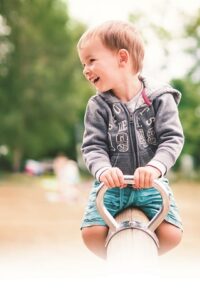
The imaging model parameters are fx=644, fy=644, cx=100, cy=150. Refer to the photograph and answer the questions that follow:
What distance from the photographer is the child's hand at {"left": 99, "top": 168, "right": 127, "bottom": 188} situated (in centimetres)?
95

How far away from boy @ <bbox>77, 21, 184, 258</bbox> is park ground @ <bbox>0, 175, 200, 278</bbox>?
7.26ft

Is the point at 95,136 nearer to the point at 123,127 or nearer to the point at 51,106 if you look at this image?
the point at 123,127

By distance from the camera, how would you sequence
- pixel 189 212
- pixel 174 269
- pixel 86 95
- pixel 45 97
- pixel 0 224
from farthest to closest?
pixel 86 95
pixel 45 97
pixel 189 212
pixel 0 224
pixel 174 269

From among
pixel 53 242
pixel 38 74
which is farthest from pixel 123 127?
pixel 38 74

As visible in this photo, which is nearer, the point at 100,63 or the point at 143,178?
the point at 143,178

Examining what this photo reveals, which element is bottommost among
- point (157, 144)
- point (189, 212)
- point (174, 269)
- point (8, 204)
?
point (157, 144)

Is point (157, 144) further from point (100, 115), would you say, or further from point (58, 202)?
point (58, 202)

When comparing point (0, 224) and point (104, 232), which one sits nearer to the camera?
point (104, 232)

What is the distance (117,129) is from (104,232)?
17cm

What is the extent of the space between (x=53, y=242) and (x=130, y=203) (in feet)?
11.6

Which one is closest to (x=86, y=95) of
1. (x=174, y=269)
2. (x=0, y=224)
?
(x=0, y=224)

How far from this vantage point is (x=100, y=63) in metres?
1.06

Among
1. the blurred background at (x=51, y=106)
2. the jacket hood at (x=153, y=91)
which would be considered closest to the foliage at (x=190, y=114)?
the blurred background at (x=51, y=106)

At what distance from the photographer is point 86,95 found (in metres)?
15.7
